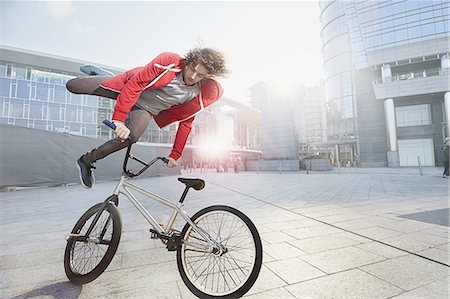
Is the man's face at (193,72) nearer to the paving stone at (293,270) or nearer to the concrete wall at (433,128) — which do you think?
the paving stone at (293,270)

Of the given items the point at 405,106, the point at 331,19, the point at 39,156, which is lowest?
the point at 39,156

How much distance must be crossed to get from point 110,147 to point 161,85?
83 cm

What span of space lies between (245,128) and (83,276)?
80.4m

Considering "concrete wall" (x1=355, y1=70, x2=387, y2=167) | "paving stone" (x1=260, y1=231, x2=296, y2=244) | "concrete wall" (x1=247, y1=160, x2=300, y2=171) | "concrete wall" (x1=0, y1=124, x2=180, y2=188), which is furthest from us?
"concrete wall" (x1=355, y1=70, x2=387, y2=167)

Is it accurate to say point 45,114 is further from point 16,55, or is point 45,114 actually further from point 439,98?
point 439,98

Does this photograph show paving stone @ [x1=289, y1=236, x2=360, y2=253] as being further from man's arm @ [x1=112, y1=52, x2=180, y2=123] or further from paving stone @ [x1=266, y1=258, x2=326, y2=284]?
man's arm @ [x1=112, y1=52, x2=180, y2=123]

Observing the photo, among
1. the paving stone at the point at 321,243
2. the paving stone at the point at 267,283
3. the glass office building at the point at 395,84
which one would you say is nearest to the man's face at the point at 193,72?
the paving stone at the point at 267,283

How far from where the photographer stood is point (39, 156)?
9.33 meters

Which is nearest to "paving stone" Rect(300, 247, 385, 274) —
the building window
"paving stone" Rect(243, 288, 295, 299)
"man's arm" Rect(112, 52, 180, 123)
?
"paving stone" Rect(243, 288, 295, 299)

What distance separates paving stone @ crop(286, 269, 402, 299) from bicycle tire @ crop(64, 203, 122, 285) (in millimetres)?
1590

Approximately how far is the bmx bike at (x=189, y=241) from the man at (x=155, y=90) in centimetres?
25

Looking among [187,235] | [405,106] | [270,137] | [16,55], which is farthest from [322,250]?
[16,55]

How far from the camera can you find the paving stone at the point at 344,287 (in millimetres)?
1677

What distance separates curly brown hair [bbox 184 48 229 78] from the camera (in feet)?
7.04
